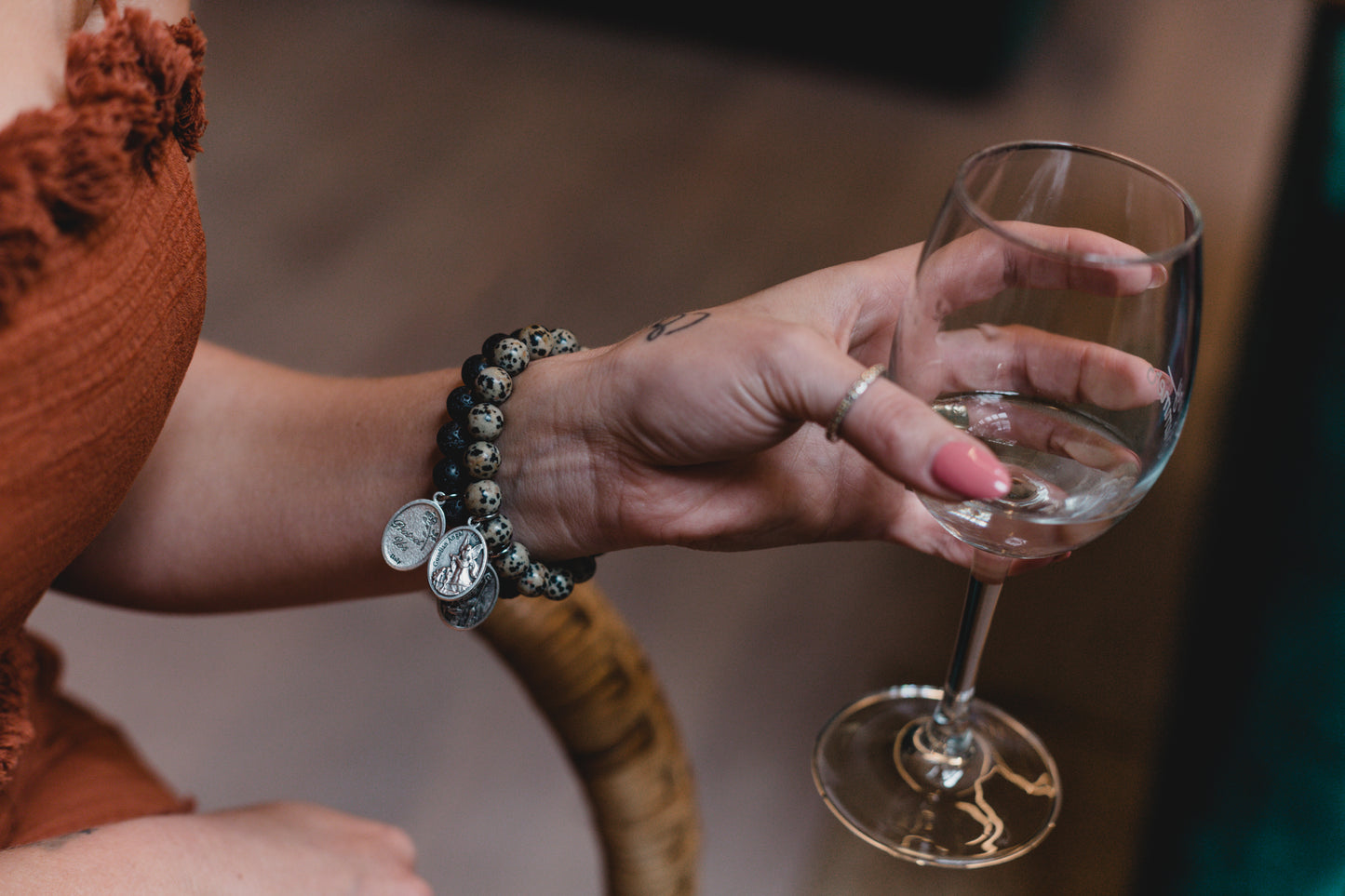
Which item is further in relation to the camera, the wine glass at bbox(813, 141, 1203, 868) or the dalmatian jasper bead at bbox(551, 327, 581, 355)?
the dalmatian jasper bead at bbox(551, 327, 581, 355)

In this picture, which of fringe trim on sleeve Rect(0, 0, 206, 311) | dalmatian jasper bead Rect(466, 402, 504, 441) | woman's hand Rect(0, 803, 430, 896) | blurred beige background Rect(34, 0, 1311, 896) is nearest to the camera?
fringe trim on sleeve Rect(0, 0, 206, 311)

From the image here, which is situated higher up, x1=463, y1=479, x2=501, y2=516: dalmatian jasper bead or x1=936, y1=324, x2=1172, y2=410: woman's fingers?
x1=936, y1=324, x2=1172, y2=410: woman's fingers

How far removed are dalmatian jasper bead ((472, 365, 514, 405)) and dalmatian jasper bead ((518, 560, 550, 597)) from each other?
0.09 meters

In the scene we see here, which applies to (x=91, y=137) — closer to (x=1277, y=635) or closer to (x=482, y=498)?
(x=482, y=498)

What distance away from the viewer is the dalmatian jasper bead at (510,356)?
2.19 feet

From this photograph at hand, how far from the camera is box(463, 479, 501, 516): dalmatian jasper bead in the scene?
0.65 m

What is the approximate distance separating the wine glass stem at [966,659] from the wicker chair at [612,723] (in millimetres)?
176

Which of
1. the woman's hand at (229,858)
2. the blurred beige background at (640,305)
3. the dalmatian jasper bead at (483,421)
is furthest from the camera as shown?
the blurred beige background at (640,305)

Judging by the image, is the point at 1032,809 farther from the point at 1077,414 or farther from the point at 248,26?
the point at 248,26

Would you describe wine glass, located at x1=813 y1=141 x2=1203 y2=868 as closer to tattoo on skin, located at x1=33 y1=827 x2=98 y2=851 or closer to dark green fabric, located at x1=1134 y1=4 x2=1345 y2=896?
dark green fabric, located at x1=1134 y1=4 x2=1345 y2=896

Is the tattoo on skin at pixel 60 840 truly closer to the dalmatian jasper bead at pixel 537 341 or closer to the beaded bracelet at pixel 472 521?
the beaded bracelet at pixel 472 521

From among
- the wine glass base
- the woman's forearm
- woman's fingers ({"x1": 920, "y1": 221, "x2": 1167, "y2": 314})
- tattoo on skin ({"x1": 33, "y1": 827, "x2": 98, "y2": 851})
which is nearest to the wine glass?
woman's fingers ({"x1": 920, "y1": 221, "x2": 1167, "y2": 314})

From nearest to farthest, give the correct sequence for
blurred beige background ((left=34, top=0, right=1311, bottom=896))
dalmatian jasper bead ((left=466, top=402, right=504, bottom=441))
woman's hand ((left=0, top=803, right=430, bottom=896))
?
woman's hand ((left=0, top=803, right=430, bottom=896))
dalmatian jasper bead ((left=466, top=402, right=504, bottom=441))
blurred beige background ((left=34, top=0, right=1311, bottom=896))

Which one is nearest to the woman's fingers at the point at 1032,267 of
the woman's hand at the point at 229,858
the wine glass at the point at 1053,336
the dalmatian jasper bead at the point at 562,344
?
the wine glass at the point at 1053,336
